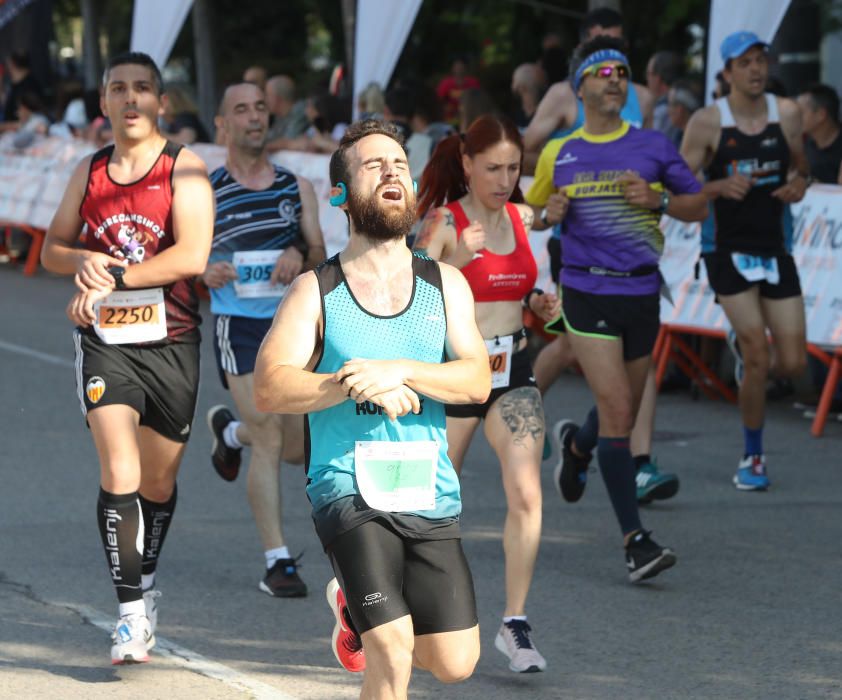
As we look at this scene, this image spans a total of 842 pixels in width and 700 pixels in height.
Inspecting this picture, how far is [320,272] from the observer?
14.2 ft

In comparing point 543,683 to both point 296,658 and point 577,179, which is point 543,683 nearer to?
point 296,658

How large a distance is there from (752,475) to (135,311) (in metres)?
3.80

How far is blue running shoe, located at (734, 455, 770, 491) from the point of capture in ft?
27.3

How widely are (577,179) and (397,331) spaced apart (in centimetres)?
289

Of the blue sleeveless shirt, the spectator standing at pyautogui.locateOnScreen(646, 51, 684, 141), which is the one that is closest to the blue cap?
the blue sleeveless shirt

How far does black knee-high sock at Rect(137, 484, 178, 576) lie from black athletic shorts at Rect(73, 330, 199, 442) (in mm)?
278

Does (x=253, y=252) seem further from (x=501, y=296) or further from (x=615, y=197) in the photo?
(x=615, y=197)

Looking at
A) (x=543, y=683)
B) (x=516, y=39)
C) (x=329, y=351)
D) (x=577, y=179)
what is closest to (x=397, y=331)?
(x=329, y=351)

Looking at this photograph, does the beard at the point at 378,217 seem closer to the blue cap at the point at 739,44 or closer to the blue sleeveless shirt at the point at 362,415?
the blue sleeveless shirt at the point at 362,415

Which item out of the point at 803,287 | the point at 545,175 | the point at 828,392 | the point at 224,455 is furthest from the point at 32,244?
the point at 545,175

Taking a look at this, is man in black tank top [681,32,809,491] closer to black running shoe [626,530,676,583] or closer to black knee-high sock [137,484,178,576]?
black running shoe [626,530,676,583]

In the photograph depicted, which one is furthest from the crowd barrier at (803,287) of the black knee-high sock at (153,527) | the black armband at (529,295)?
the black knee-high sock at (153,527)

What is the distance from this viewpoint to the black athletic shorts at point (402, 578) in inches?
165

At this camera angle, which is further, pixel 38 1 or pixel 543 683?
pixel 38 1
